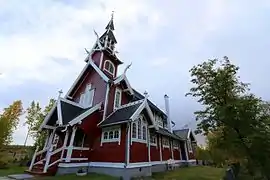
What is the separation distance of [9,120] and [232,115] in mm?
26802

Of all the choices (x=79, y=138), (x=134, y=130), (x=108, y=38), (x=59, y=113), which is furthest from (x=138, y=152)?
(x=108, y=38)

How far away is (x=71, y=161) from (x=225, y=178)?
434 inches

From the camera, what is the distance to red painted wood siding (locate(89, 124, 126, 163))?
12.9 m

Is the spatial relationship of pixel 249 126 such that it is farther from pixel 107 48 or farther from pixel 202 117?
pixel 107 48

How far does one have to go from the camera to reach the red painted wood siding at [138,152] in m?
13.2

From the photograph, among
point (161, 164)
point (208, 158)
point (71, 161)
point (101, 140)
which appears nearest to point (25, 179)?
point (71, 161)

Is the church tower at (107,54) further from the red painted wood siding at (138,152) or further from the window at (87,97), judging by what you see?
the red painted wood siding at (138,152)

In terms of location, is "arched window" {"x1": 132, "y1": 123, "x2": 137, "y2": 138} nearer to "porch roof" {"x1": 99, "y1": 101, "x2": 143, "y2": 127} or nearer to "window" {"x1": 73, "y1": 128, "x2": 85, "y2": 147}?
"porch roof" {"x1": 99, "y1": 101, "x2": 143, "y2": 127}

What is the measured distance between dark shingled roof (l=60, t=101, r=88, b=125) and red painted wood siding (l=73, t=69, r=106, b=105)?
65.8 inches

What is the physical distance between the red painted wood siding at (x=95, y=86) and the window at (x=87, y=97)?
0.42 m

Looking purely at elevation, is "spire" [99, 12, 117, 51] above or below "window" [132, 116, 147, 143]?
above

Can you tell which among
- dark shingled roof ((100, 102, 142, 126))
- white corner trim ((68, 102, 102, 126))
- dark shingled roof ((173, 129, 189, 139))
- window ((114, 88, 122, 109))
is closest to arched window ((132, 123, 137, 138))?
dark shingled roof ((100, 102, 142, 126))

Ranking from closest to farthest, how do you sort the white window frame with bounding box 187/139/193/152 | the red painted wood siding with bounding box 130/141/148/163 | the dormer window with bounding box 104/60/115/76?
the red painted wood siding with bounding box 130/141/148/163
the dormer window with bounding box 104/60/115/76
the white window frame with bounding box 187/139/193/152

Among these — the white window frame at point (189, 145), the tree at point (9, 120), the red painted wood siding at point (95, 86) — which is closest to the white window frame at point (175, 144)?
the white window frame at point (189, 145)
